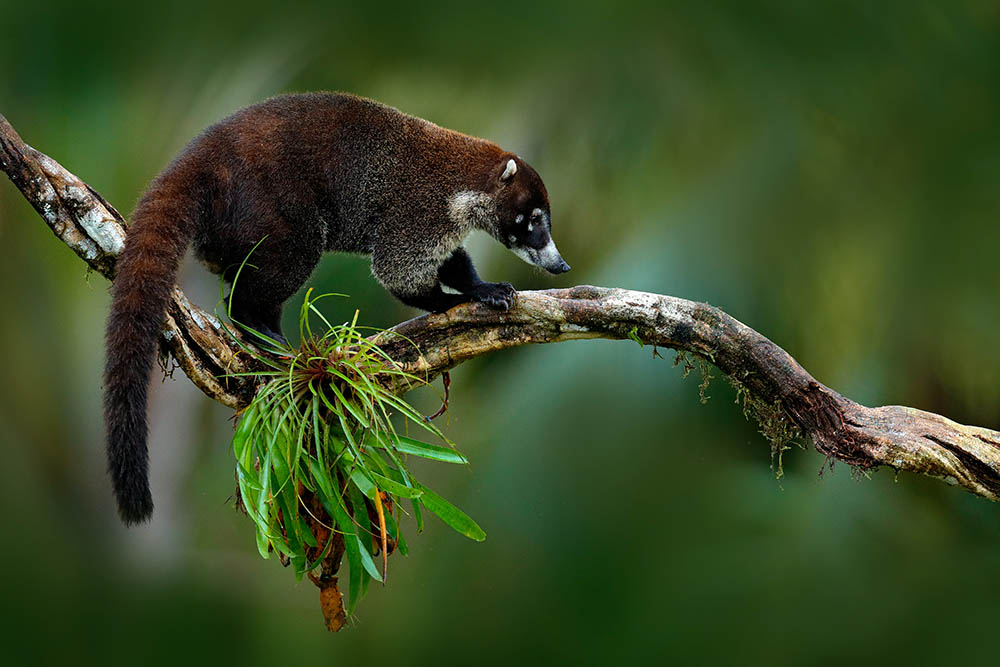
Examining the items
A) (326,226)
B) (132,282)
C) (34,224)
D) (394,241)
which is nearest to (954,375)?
(394,241)

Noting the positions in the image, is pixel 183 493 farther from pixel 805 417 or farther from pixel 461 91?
pixel 805 417

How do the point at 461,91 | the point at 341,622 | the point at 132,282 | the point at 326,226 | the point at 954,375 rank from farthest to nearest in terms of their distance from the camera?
the point at 461,91 < the point at 954,375 < the point at 326,226 < the point at 341,622 < the point at 132,282

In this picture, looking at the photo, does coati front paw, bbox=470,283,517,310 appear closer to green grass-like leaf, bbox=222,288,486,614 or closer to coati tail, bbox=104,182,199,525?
green grass-like leaf, bbox=222,288,486,614

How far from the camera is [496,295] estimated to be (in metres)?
3.32

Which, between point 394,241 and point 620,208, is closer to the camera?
point 394,241

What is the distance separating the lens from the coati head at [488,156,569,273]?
3645 mm

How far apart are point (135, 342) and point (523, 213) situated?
1688 millimetres

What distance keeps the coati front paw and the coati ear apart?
521mm

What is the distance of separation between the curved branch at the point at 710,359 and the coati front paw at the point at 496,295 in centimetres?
3

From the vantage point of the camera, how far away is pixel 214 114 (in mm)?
4441

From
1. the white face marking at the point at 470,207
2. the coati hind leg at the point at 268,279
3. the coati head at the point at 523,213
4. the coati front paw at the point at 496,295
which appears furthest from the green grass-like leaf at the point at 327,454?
the coati head at the point at 523,213

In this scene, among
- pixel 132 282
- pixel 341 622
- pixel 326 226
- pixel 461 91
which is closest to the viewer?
pixel 132 282

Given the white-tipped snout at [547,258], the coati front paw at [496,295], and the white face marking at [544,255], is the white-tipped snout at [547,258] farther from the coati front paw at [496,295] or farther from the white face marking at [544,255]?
the coati front paw at [496,295]

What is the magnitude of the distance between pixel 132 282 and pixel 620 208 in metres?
2.55
